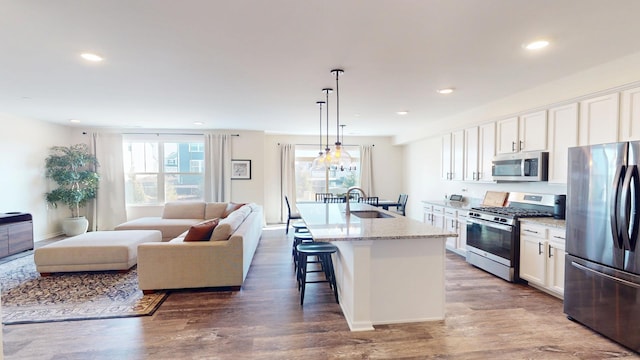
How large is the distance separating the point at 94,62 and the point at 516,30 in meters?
3.67

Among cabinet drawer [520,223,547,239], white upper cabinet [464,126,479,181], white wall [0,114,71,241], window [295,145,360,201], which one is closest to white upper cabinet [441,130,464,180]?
white upper cabinet [464,126,479,181]

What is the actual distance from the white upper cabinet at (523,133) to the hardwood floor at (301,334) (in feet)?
6.04

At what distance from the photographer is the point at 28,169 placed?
19.2ft

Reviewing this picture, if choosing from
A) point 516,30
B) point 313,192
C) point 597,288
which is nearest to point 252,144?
point 313,192

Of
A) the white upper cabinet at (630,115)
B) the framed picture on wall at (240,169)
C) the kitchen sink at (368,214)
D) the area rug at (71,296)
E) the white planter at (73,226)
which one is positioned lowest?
the area rug at (71,296)

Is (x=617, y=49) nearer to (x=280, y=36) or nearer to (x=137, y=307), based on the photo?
(x=280, y=36)

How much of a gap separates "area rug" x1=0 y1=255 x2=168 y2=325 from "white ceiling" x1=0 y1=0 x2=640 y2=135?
Result: 2393 millimetres

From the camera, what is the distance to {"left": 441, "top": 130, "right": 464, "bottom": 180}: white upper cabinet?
18.0ft

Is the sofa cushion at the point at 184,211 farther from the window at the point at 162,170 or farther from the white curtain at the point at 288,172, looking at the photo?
the white curtain at the point at 288,172

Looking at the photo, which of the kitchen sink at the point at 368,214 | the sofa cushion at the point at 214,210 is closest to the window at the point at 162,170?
the sofa cushion at the point at 214,210

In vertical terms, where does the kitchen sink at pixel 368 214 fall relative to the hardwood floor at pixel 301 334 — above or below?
above

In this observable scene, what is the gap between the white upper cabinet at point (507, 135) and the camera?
4254 mm

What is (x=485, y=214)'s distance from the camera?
425cm

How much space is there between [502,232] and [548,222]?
56cm
